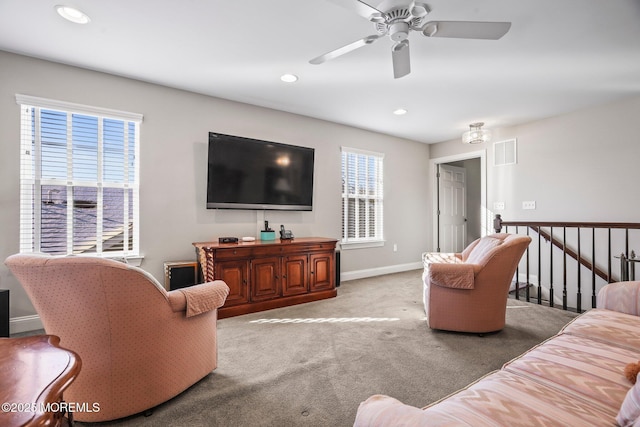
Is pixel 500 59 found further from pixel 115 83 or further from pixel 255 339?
pixel 115 83

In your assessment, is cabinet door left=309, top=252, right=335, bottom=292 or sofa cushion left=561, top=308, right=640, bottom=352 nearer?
sofa cushion left=561, top=308, right=640, bottom=352

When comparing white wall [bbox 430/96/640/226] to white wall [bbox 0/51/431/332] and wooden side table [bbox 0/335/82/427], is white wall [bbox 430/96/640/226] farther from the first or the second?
wooden side table [bbox 0/335/82/427]

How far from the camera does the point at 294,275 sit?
150 inches

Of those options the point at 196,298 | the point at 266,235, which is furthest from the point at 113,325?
the point at 266,235

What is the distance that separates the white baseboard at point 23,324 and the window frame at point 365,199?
12.5ft

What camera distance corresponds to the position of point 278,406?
1776 millimetres

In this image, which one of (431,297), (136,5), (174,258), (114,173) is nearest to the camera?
(136,5)

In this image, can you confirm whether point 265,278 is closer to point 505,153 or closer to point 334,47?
point 334,47

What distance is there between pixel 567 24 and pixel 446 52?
889mm

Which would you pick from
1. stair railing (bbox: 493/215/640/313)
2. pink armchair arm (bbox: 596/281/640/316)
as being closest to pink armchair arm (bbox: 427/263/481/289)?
pink armchair arm (bbox: 596/281/640/316)

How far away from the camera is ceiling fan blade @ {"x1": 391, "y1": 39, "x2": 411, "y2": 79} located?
2.24 metres

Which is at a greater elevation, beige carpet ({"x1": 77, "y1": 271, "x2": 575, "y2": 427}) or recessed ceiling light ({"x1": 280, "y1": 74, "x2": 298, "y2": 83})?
recessed ceiling light ({"x1": 280, "y1": 74, "x2": 298, "y2": 83})

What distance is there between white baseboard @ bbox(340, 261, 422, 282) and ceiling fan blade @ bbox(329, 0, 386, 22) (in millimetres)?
3829

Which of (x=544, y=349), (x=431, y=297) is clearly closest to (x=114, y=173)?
(x=431, y=297)
